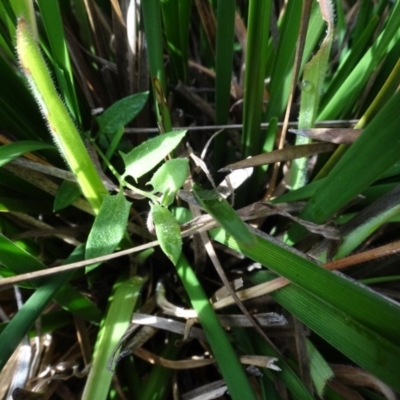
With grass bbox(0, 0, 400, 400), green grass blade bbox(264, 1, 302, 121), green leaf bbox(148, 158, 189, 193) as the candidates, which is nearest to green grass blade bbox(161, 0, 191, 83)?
grass bbox(0, 0, 400, 400)

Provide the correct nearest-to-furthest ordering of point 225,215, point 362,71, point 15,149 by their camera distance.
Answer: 1. point 225,215
2. point 15,149
3. point 362,71

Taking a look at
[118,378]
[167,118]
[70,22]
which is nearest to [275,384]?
[118,378]

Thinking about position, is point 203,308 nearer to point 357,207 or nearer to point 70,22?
point 357,207

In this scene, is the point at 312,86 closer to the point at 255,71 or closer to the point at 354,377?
the point at 255,71

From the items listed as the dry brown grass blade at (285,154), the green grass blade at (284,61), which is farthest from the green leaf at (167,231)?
the green grass blade at (284,61)

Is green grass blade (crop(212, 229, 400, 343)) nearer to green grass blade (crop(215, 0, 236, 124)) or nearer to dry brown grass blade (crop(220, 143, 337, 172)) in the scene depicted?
dry brown grass blade (crop(220, 143, 337, 172))

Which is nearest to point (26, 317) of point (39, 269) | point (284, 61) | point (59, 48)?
point (39, 269)

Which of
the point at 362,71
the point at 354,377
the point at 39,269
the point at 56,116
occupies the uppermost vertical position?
the point at 362,71
